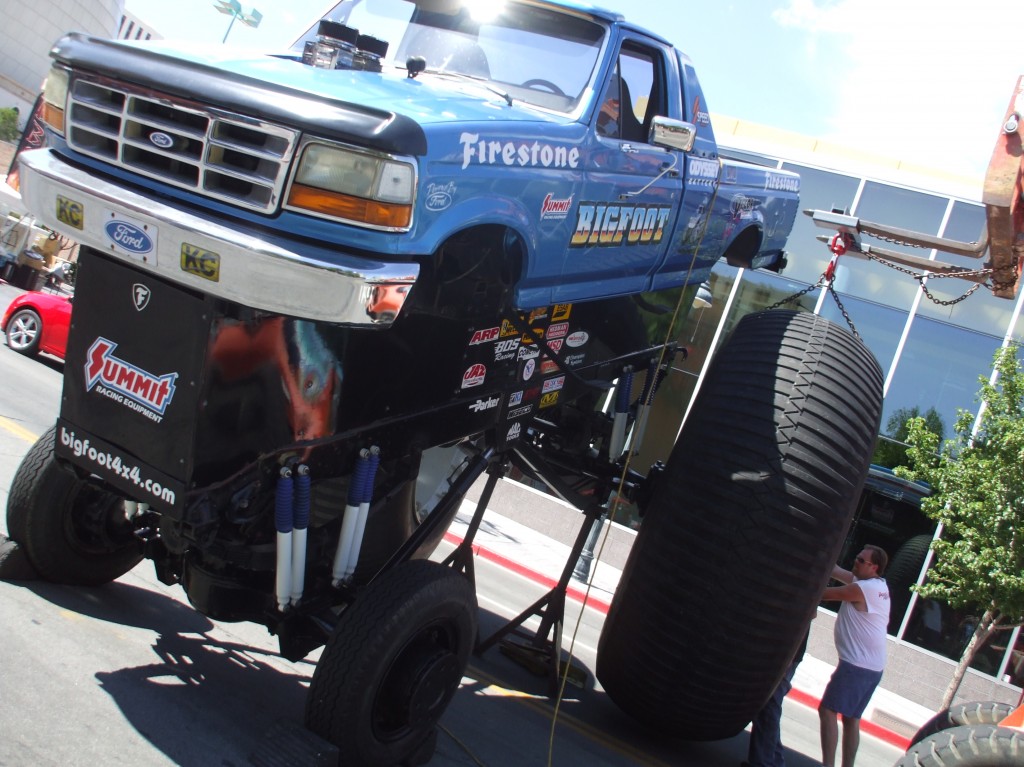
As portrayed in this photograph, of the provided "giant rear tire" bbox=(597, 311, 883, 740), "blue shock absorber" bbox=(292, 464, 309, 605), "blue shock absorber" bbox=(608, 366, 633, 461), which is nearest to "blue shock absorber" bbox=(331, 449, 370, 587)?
"blue shock absorber" bbox=(292, 464, 309, 605)

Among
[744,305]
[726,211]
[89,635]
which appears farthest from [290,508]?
[744,305]

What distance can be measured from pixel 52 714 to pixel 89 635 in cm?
82

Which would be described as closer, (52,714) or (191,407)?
(191,407)

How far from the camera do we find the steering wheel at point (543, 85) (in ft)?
14.2

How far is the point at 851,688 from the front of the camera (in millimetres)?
6367

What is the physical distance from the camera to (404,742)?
11.9 feet

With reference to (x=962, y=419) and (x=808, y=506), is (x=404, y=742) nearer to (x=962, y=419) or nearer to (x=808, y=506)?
(x=808, y=506)

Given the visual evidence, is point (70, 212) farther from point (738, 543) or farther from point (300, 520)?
point (738, 543)

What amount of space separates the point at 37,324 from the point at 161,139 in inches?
470

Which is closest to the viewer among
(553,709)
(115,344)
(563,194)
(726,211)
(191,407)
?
(191,407)

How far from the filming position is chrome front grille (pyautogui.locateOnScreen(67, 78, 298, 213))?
2.97 metres

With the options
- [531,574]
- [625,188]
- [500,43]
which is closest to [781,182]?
[625,188]

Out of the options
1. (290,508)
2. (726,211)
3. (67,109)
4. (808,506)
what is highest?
(726,211)

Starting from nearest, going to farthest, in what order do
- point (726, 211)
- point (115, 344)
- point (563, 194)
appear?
1. point (115, 344)
2. point (563, 194)
3. point (726, 211)
